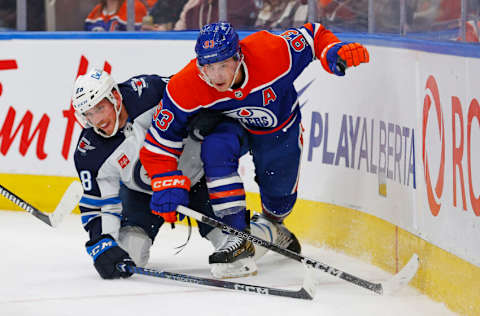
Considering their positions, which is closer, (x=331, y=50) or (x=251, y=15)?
(x=331, y=50)

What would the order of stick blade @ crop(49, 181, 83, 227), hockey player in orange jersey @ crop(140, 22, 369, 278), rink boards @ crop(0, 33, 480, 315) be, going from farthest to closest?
stick blade @ crop(49, 181, 83, 227)
hockey player in orange jersey @ crop(140, 22, 369, 278)
rink boards @ crop(0, 33, 480, 315)

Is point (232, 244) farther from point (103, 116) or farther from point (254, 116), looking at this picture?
point (103, 116)

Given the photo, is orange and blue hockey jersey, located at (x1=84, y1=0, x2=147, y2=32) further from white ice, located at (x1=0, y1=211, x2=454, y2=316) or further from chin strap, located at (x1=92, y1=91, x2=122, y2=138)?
chin strap, located at (x1=92, y1=91, x2=122, y2=138)

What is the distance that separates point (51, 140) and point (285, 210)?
73.9 inches

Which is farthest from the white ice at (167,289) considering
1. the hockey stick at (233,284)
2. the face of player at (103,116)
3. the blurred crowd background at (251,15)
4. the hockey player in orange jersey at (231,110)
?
the blurred crowd background at (251,15)

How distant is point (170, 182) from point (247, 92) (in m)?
0.46

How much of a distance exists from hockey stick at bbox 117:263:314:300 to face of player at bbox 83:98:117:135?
558 mm

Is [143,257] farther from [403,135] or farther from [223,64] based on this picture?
[403,135]

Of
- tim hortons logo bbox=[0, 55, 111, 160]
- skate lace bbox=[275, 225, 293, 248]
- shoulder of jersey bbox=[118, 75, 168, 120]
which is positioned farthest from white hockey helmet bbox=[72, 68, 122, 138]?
tim hortons logo bbox=[0, 55, 111, 160]

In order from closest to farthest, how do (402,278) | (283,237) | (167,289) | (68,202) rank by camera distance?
(402,278) → (167,289) → (283,237) → (68,202)

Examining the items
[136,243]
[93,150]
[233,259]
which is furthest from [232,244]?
[93,150]

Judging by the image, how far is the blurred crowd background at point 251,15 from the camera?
3.32 meters

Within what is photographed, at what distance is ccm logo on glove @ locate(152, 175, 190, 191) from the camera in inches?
139

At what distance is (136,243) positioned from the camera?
12.7 feet
